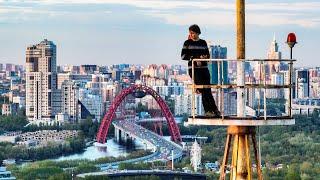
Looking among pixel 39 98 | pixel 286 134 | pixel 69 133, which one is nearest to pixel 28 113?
pixel 39 98

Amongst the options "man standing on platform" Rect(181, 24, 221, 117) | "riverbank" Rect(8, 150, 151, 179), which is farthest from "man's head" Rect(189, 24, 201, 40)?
"riverbank" Rect(8, 150, 151, 179)

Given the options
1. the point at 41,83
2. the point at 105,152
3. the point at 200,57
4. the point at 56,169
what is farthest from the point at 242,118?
the point at 41,83

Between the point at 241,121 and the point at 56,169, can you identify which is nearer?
the point at 241,121

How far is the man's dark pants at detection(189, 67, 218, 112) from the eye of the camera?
3.24 m

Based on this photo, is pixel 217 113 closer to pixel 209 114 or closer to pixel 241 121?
pixel 209 114

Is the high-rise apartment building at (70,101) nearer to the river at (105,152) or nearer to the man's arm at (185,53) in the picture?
the river at (105,152)

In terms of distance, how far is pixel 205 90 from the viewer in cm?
324

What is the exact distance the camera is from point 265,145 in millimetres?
34031

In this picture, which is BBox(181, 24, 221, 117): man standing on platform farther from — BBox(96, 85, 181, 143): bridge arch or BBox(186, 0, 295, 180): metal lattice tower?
BBox(96, 85, 181, 143): bridge arch

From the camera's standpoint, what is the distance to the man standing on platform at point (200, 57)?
3.24 meters

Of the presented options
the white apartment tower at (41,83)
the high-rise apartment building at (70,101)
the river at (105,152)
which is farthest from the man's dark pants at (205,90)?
the high-rise apartment building at (70,101)

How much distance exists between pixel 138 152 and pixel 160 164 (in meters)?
7.07

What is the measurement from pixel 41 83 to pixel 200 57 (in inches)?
2288

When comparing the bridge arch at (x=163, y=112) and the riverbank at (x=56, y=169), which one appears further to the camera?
the bridge arch at (x=163, y=112)
